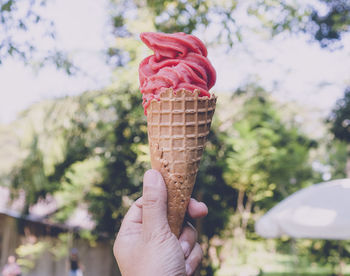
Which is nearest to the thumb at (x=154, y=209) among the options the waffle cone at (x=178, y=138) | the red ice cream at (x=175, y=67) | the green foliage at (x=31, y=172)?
the waffle cone at (x=178, y=138)

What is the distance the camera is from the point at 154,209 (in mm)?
1664

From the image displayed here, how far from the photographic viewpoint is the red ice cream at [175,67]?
76.2 inches

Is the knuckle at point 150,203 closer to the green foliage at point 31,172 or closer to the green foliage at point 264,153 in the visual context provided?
the green foliage at point 31,172

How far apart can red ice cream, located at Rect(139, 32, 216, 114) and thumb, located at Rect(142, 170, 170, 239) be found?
52cm

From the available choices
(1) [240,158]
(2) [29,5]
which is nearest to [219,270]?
(1) [240,158]

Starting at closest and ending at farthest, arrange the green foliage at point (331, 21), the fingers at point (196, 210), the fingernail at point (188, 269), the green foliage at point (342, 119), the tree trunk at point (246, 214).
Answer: the fingernail at point (188, 269), the fingers at point (196, 210), the green foliage at point (331, 21), the green foliage at point (342, 119), the tree trunk at point (246, 214)

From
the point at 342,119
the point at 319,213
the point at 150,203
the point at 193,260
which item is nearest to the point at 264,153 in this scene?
the point at 342,119

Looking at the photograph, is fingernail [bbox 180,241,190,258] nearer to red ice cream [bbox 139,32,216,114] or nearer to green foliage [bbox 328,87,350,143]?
red ice cream [bbox 139,32,216,114]

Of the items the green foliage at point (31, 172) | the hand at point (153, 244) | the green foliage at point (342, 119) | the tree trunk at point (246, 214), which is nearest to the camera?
the hand at point (153, 244)

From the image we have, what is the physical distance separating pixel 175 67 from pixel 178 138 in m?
0.40

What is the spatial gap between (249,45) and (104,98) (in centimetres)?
506

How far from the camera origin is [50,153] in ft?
21.7

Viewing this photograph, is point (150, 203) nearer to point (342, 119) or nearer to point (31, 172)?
point (31, 172)

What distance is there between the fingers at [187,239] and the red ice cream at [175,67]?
Result: 29.0 inches
